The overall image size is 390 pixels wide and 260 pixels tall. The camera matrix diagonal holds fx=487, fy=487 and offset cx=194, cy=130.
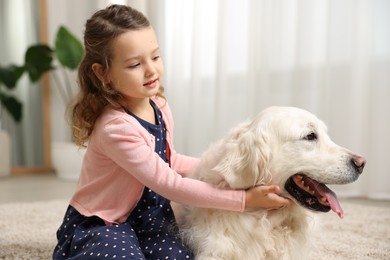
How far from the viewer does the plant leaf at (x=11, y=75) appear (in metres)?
3.85

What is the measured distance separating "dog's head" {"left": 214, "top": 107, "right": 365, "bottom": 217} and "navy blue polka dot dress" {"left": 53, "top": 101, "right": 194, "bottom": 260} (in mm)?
261

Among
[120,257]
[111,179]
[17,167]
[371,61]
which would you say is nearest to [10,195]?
[17,167]

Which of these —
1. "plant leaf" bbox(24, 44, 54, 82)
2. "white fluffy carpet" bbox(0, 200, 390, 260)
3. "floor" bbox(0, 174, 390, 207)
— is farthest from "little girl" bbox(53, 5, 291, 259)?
"plant leaf" bbox(24, 44, 54, 82)

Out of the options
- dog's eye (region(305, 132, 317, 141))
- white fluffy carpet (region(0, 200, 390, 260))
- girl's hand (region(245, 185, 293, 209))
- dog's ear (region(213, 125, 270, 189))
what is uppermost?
dog's eye (region(305, 132, 317, 141))

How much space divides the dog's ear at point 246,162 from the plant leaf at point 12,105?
10.3ft

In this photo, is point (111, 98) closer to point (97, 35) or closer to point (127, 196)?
point (97, 35)

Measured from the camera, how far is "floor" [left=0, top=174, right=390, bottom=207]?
2.79 meters

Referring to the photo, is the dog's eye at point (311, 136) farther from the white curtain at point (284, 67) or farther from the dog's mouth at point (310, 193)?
the white curtain at point (284, 67)

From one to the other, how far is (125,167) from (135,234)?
0.67ft

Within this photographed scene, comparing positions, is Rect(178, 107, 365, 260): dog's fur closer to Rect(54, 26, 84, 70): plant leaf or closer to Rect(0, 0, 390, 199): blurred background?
Rect(0, 0, 390, 199): blurred background

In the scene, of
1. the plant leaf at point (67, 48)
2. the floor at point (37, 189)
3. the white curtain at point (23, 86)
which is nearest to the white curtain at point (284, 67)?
the floor at point (37, 189)

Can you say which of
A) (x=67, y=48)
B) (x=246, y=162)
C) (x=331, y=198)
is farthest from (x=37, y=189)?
(x=331, y=198)

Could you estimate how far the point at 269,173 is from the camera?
125cm

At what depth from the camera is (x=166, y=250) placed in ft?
4.37
